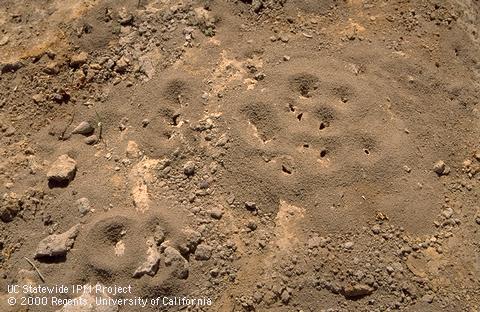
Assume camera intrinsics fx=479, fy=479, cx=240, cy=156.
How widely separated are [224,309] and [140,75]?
5.15ft

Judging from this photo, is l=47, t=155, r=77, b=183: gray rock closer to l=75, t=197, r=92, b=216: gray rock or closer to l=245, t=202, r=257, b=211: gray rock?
l=75, t=197, r=92, b=216: gray rock

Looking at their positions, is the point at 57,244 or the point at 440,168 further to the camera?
the point at 440,168

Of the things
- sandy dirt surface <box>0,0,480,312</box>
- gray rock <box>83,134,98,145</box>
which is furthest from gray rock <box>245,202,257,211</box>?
gray rock <box>83,134,98,145</box>

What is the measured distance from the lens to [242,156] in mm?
2789

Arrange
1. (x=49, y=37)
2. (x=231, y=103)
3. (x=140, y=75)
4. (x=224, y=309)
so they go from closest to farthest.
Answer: (x=224, y=309) < (x=231, y=103) < (x=140, y=75) < (x=49, y=37)

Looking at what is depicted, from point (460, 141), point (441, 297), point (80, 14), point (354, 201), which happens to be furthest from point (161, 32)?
point (441, 297)

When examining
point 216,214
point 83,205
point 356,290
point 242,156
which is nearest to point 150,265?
point 216,214

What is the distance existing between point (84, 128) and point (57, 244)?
76cm

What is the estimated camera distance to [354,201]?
107 inches

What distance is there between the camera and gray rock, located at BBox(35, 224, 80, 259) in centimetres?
271

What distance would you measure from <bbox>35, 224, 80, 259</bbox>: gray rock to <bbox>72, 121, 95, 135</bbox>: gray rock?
0.64m

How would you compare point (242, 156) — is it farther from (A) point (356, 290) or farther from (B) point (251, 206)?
(A) point (356, 290)

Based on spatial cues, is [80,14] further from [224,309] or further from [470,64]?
[470,64]

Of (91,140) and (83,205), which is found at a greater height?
(91,140)
